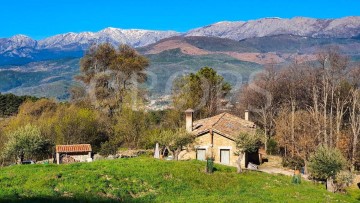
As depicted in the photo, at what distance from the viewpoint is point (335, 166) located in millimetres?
33656

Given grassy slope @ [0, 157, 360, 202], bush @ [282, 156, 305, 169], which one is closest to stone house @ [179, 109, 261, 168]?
bush @ [282, 156, 305, 169]

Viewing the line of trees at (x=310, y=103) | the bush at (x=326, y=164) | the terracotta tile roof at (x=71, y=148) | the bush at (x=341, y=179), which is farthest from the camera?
the line of trees at (x=310, y=103)

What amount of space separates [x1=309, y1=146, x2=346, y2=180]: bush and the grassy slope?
133 inches

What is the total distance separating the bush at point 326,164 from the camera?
111ft

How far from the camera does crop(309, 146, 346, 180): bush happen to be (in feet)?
111

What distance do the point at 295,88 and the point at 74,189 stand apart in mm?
48515

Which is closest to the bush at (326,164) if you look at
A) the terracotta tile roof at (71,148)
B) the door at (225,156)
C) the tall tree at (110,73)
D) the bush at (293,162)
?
the door at (225,156)

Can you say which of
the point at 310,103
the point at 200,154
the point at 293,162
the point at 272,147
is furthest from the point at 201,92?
the point at 200,154

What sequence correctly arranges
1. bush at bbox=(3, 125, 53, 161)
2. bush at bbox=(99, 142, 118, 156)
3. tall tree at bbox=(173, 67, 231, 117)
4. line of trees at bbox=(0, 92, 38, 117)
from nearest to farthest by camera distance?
bush at bbox=(3, 125, 53, 161) < bush at bbox=(99, 142, 118, 156) < tall tree at bbox=(173, 67, 231, 117) < line of trees at bbox=(0, 92, 38, 117)

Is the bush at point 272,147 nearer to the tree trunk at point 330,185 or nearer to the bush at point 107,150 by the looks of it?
the bush at point 107,150

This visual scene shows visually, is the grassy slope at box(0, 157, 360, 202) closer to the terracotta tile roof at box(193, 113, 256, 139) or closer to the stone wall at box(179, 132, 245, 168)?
the stone wall at box(179, 132, 245, 168)

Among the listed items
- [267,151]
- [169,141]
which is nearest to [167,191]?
[169,141]

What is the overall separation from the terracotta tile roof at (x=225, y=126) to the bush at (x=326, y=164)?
30.3 ft

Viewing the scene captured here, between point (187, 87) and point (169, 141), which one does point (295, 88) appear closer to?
point (187, 87)
